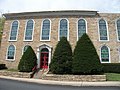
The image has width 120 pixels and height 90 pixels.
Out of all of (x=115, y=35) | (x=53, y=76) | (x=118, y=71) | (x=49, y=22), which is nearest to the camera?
(x=53, y=76)

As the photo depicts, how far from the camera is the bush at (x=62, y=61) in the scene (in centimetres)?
1706

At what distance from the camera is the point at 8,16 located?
25.8m

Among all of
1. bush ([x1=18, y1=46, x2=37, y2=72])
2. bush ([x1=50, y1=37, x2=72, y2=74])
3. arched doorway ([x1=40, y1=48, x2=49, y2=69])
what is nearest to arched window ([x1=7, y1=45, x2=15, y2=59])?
arched doorway ([x1=40, y1=48, x2=49, y2=69])

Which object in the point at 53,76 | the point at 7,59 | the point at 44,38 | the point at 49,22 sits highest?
the point at 49,22

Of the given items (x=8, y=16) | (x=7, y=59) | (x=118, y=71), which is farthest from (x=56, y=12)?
(x=118, y=71)

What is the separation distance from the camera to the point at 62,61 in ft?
57.1

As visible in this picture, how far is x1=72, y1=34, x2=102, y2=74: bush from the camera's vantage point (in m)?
16.4

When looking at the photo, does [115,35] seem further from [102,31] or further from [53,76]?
[53,76]

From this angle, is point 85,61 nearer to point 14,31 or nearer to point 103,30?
point 103,30

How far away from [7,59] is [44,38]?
6316 mm

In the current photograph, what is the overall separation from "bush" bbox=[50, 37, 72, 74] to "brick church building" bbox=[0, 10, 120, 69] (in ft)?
17.2

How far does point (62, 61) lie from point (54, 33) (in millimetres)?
7524

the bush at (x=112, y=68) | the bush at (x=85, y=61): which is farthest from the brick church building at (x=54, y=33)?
the bush at (x=85, y=61)

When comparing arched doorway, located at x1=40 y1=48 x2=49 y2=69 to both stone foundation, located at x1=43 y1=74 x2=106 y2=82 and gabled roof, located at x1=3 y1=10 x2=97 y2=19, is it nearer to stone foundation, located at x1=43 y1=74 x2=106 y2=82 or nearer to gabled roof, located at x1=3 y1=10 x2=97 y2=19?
gabled roof, located at x1=3 y1=10 x2=97 y2=19
